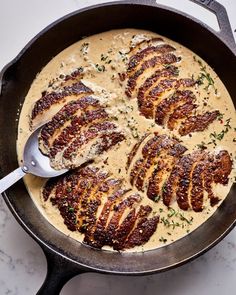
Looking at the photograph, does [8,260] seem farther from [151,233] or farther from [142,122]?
[142,122]

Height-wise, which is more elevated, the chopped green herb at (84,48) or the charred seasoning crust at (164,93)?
the chopped green herb at (84,48)

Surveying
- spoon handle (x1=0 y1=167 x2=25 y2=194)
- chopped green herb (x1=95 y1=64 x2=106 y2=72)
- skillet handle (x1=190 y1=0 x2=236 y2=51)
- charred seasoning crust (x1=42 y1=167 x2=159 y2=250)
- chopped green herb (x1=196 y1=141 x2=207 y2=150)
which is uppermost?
skillet handle (x1=190 y1=0 x2=236 y2=51)

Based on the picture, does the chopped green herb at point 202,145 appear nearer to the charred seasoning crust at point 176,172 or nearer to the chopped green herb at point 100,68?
the charred seasoning crust at point 176,172

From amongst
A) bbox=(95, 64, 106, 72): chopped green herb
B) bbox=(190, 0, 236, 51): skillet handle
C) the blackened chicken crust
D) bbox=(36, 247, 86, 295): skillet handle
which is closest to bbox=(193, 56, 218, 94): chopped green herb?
bbox=(190, 0, 236, 51): skillet handle

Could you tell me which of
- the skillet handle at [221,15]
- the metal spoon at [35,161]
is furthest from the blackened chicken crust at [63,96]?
the skillet handle at [221,15]

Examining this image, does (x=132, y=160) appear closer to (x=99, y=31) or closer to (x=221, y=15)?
(x=99, y=31)

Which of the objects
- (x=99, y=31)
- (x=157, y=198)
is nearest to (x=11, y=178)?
(x=157, y=198)

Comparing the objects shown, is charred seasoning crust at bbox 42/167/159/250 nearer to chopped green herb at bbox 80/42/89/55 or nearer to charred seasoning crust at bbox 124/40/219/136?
charred seasoning crust at bbox 124/40/219/136
